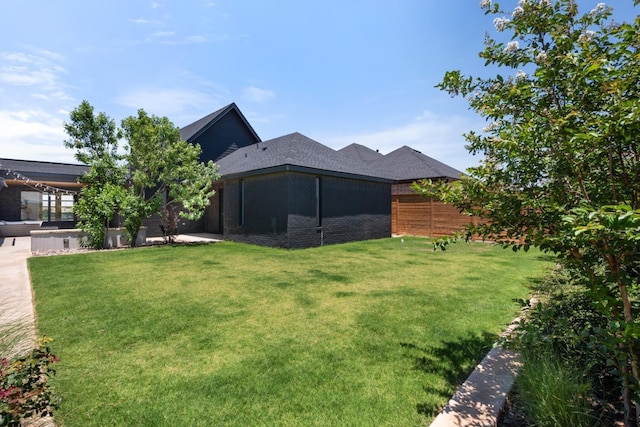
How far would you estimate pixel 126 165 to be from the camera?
44.5ft

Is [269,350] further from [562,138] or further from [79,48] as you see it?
[79,48]

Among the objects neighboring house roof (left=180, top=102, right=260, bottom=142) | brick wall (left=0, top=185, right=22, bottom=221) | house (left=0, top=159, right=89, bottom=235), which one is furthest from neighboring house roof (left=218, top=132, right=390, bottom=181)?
brick wall (left=0, top=185, right=22, bottom=221)

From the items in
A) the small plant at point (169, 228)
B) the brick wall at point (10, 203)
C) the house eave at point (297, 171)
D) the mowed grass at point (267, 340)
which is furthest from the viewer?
the brick wall at point (10, 203)

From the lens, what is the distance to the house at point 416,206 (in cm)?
1608

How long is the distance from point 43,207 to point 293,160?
20235 millimetres

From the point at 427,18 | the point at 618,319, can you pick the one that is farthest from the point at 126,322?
the point at 427,18

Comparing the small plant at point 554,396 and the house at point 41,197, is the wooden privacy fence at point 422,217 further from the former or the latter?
the house at point 41,197

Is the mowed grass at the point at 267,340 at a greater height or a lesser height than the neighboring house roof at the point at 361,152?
lesser

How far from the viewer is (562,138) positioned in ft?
6.52

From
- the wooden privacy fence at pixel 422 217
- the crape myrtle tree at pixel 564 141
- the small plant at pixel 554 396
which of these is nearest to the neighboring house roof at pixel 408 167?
the wooden privacy fence at pixel 422 217

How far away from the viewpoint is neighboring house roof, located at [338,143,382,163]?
2595 cm

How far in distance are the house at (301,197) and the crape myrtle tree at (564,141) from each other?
946cm

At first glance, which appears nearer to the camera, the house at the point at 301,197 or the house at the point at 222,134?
the house at the point at 301,197

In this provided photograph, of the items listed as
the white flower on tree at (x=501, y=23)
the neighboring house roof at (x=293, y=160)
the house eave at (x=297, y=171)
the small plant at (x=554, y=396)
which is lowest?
the small plant at (x=554, y=396)
